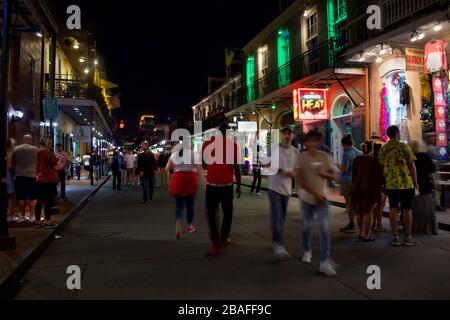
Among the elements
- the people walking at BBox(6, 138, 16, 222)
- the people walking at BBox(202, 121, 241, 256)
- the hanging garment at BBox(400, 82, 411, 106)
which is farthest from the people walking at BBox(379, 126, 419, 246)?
the people walking at BBox(6, 138, 16, 222)

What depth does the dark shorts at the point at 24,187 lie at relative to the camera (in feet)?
28.0

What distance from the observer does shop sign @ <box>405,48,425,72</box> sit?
11.3 m

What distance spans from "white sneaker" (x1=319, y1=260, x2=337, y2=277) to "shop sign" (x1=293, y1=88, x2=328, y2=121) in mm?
13013

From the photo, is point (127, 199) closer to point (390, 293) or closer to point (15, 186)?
point (15, 186)

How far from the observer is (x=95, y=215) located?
11016 mm

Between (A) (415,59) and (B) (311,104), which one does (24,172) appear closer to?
(A) (415,59)

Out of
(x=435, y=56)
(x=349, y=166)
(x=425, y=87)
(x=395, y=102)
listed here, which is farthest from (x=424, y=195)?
(x=395, y=102)

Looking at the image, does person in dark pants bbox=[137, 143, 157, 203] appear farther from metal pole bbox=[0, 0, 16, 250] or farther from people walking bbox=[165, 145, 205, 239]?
metal pole bbox=[0, 0, 16, 250]

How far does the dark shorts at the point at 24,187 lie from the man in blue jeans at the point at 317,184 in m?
5.71

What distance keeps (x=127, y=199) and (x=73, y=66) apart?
2037 centimetres

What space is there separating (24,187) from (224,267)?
5053mm

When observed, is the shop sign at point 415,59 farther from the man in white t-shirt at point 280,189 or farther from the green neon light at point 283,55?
the green neon light at point 283,55

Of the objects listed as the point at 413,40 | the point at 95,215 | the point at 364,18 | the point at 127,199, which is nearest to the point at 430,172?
the point at 413,40

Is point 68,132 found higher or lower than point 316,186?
higher
